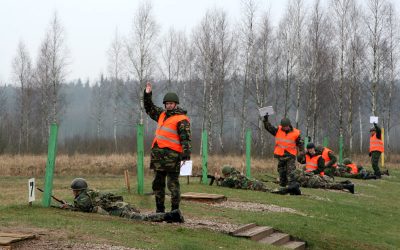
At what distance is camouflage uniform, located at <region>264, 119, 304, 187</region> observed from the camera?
16969mm

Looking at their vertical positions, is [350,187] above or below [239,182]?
below

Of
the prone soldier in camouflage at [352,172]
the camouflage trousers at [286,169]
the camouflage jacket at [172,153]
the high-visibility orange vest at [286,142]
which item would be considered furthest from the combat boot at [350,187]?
the camouflage jacket at [172,153]

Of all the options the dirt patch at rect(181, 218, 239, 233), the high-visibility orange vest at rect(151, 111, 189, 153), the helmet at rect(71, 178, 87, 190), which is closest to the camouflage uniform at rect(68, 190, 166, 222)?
the helmet at rect(71, 178, 87, 190)

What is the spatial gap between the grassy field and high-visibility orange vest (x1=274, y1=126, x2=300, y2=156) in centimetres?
138

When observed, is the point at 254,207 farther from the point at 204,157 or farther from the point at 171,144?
the point at 204,157

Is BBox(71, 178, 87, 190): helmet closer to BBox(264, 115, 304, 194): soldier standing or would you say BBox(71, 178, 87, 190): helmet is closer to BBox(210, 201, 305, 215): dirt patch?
BBox(210, 201, 305, 215): dirt patch

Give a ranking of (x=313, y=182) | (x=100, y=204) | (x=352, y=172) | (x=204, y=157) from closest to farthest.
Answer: (x=100, y=204) → (x=204, y=157) → (x=313, y=182) → (x=352, y=172)

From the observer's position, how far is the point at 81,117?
471 feet

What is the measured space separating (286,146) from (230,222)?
21.6 feet

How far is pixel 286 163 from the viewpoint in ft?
56.1

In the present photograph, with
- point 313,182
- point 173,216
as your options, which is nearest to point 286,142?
point 313,182

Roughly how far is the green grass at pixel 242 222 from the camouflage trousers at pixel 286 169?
2.02 feet

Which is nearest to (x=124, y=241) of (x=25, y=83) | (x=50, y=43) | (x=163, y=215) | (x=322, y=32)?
(x=163, y=215)

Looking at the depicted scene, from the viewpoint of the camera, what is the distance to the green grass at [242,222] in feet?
27.2
